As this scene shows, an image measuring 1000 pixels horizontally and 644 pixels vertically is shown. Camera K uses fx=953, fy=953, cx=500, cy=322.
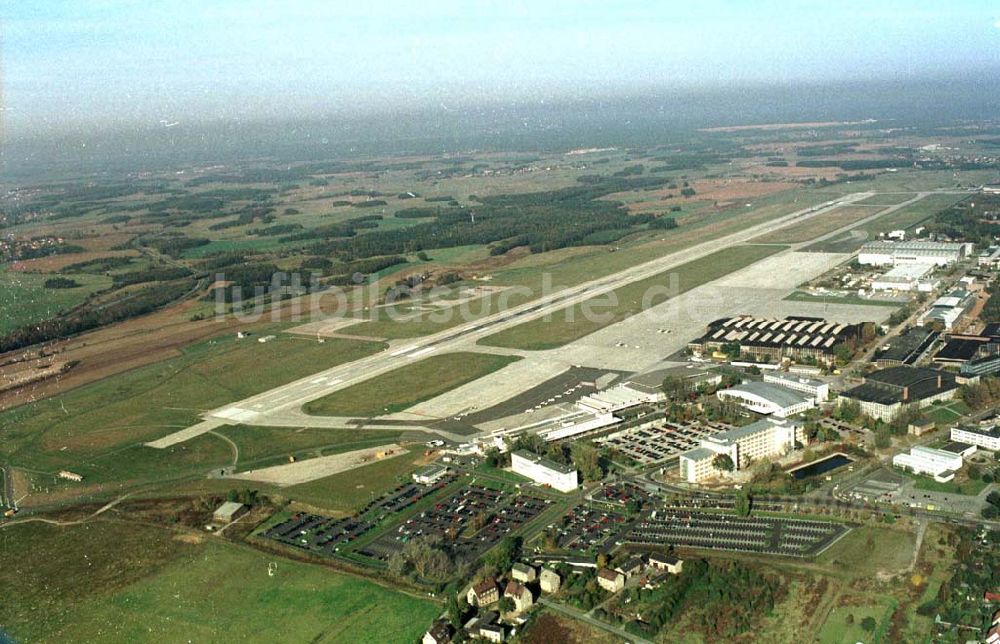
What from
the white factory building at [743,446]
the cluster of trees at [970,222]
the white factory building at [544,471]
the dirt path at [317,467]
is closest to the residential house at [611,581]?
the white factory building at [544,471]

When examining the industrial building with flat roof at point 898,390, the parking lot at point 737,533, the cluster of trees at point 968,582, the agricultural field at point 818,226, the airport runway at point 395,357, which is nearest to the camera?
the cluster of trees at point 968,582

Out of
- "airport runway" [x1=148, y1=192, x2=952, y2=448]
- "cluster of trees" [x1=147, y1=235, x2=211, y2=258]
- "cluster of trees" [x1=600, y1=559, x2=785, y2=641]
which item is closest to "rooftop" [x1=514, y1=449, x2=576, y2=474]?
"airport runway" [x1=148, y1=192, x2=952, y2=448]

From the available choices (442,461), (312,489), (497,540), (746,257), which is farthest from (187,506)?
(746,257)

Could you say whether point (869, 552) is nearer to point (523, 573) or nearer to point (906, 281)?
point (523, 573)

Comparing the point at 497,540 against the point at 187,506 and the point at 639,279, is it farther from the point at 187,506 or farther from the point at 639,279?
the point at 639,279

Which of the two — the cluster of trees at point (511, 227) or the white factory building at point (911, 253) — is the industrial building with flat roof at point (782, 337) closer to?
the white factory building at point (911, 253)

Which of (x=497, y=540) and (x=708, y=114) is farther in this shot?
(x=708, y=114)

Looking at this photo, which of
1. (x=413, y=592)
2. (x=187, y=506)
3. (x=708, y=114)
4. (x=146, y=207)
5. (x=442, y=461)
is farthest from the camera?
(x=708, y=114)
